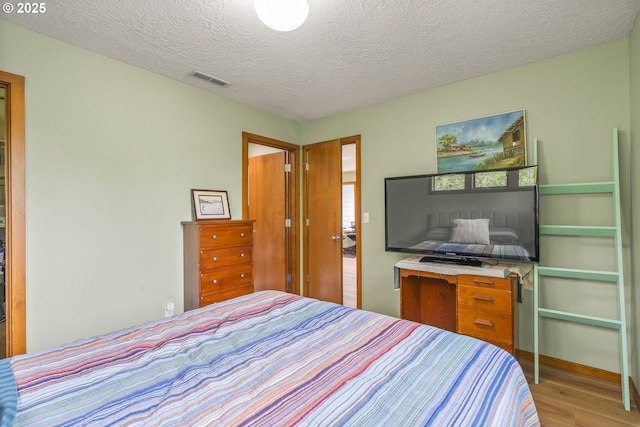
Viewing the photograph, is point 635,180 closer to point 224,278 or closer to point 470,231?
point 470,231

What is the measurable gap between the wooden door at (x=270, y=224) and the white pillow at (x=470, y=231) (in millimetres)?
2119

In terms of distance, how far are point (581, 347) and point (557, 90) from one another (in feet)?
6.48

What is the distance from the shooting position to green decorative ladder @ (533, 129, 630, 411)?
76.9 inches

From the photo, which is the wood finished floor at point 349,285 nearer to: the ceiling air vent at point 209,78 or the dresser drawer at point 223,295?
the dresser drawer at point 223,295

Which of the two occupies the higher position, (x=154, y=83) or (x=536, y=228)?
(x=154, y=83)

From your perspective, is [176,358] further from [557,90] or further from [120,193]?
[557,90]

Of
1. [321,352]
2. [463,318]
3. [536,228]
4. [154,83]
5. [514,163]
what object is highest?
[154,83]

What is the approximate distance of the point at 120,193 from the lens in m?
2.46

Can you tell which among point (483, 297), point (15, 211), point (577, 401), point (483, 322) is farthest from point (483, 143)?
point (15, 211)

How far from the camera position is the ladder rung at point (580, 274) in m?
2.07

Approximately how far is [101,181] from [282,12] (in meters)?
1.85

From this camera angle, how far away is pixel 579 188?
223 cm

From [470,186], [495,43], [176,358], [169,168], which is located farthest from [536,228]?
[169,168]

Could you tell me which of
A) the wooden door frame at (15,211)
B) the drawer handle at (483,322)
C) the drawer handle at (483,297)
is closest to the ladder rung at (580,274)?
the drawer handle at (483,297)
